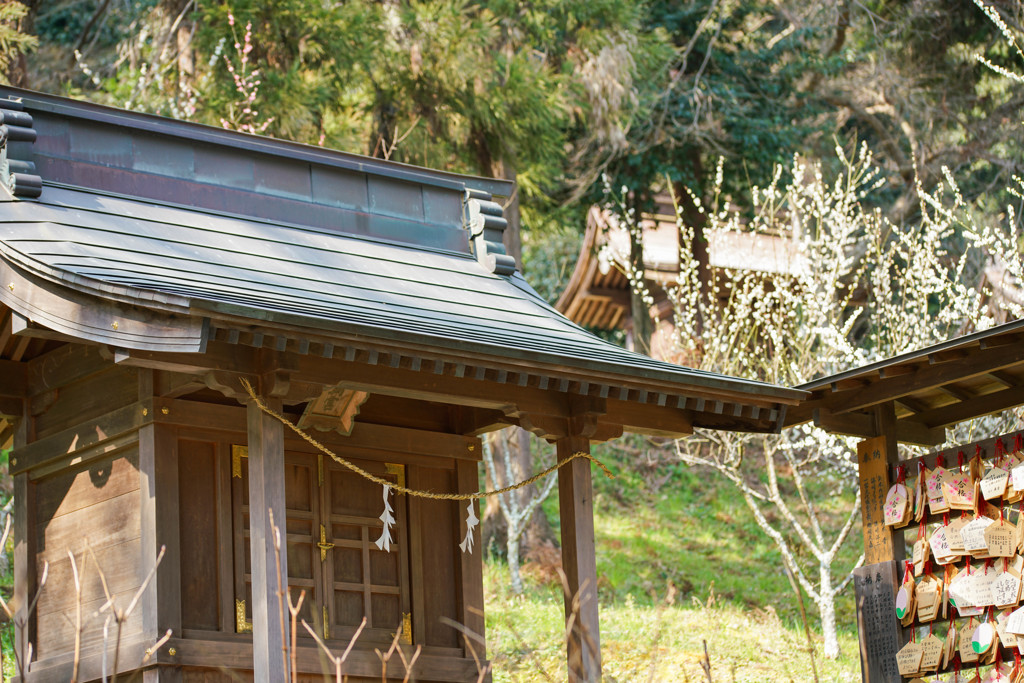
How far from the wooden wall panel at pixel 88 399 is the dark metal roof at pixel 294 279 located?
2.76ft

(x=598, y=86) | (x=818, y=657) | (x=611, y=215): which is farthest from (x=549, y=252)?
(x=818, y=657)

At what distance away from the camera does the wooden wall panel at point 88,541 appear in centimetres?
656

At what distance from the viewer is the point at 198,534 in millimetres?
6691

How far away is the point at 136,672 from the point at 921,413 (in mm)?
5473

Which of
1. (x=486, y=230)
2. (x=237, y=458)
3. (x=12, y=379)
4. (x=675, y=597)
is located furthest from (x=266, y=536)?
(x=675, y=597)

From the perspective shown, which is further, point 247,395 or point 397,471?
point 397,471

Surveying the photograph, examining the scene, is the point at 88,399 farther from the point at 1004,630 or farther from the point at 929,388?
the point at 1004,630

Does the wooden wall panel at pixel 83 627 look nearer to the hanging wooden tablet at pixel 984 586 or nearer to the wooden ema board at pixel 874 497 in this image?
the wooden ema board at pixel 874 497

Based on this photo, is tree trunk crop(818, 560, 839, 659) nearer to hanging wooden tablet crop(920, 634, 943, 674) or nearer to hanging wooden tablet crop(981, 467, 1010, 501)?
hanging wooden tablet crop(920, 634, 943, 674)

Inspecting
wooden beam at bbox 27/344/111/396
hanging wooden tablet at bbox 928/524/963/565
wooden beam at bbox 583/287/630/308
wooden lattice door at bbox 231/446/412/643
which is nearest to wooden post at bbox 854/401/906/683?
hanging wooden tablet at bbox 928/524/963/565

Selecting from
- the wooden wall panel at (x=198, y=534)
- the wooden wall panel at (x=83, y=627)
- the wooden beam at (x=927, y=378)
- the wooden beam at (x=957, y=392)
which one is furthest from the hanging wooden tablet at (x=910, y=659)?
the wooden wall panel at (x=83, y=627)

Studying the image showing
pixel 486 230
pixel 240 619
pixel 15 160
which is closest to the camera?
pixel 240 619

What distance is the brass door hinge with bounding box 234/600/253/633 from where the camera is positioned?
6.65 meters

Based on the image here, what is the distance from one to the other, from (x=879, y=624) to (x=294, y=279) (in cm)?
428
